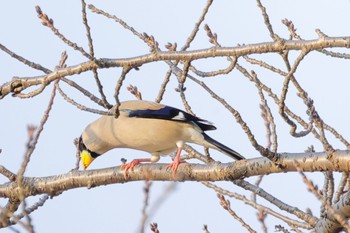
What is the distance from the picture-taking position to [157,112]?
6.41 metres

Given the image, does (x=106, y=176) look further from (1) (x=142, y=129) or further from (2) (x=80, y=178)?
(1) (x=142, y=129)

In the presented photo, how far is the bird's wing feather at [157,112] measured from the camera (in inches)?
249

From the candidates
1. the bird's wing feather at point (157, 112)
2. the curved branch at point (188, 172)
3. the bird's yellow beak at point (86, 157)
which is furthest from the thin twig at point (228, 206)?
the bird's yellow beak at point (86, 157)

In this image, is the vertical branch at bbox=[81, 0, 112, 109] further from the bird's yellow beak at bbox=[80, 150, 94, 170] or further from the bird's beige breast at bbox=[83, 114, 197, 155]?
the bird's yellow beak at bbox=[80, 150, 94, 170]

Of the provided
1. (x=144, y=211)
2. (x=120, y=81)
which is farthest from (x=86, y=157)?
(x=144, y=211)

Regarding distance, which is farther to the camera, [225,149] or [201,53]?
[225,149]

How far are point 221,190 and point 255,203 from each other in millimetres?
437

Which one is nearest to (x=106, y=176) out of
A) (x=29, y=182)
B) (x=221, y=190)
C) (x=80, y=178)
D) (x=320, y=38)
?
(x=80, y=178)

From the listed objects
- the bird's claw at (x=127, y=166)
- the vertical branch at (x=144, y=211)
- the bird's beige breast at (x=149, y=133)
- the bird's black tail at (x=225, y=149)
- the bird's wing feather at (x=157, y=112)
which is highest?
the bird's wing feather at (x=157, y=112)

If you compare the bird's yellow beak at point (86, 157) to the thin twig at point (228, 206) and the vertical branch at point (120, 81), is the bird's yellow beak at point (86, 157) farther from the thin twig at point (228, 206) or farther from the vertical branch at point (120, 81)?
the vertical branch at point (120, 81)

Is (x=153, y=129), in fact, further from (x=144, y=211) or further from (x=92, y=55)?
(x=144, y=211)

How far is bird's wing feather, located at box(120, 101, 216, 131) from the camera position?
633 centimetres

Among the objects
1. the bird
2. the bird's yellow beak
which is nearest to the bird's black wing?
the bird

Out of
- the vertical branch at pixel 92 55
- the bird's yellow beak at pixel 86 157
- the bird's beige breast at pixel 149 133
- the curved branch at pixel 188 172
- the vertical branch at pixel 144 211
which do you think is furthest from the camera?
the bird's yellow beak at pixel 86 157
